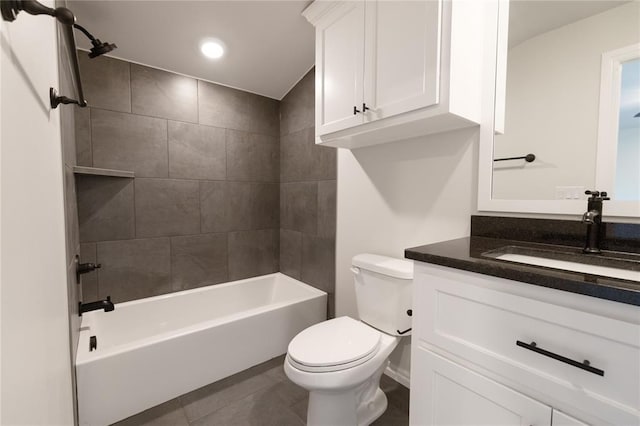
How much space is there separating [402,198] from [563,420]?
118 centimetres

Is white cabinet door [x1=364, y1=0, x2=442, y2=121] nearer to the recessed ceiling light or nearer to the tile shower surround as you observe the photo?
the tile shower surround

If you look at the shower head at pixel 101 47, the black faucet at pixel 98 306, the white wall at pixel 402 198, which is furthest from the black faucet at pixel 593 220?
the shower head at pixel 101 47

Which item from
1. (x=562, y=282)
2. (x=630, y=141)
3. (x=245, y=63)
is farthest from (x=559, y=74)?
(x=245, y=63)

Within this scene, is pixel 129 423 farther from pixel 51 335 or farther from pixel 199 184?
pixel 199 184

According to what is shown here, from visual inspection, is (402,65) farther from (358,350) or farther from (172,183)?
(172,183)


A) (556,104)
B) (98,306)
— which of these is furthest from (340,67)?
(98,306)

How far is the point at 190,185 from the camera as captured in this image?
2330mm

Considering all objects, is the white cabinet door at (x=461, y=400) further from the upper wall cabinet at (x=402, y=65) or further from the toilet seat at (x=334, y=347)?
the upper wall cabinet at (x=402, y=65)

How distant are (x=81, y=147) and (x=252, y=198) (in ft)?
4.20

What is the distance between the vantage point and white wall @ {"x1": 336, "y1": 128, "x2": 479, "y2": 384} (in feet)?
4.69

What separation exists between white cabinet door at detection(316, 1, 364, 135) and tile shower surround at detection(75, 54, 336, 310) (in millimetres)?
581

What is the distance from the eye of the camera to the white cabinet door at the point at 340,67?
1448mm

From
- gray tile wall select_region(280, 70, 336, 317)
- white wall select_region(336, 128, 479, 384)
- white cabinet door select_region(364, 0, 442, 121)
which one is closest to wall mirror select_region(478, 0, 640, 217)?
white wall select_region(336, 128, 479, 384)

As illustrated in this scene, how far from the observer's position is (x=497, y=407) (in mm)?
791
